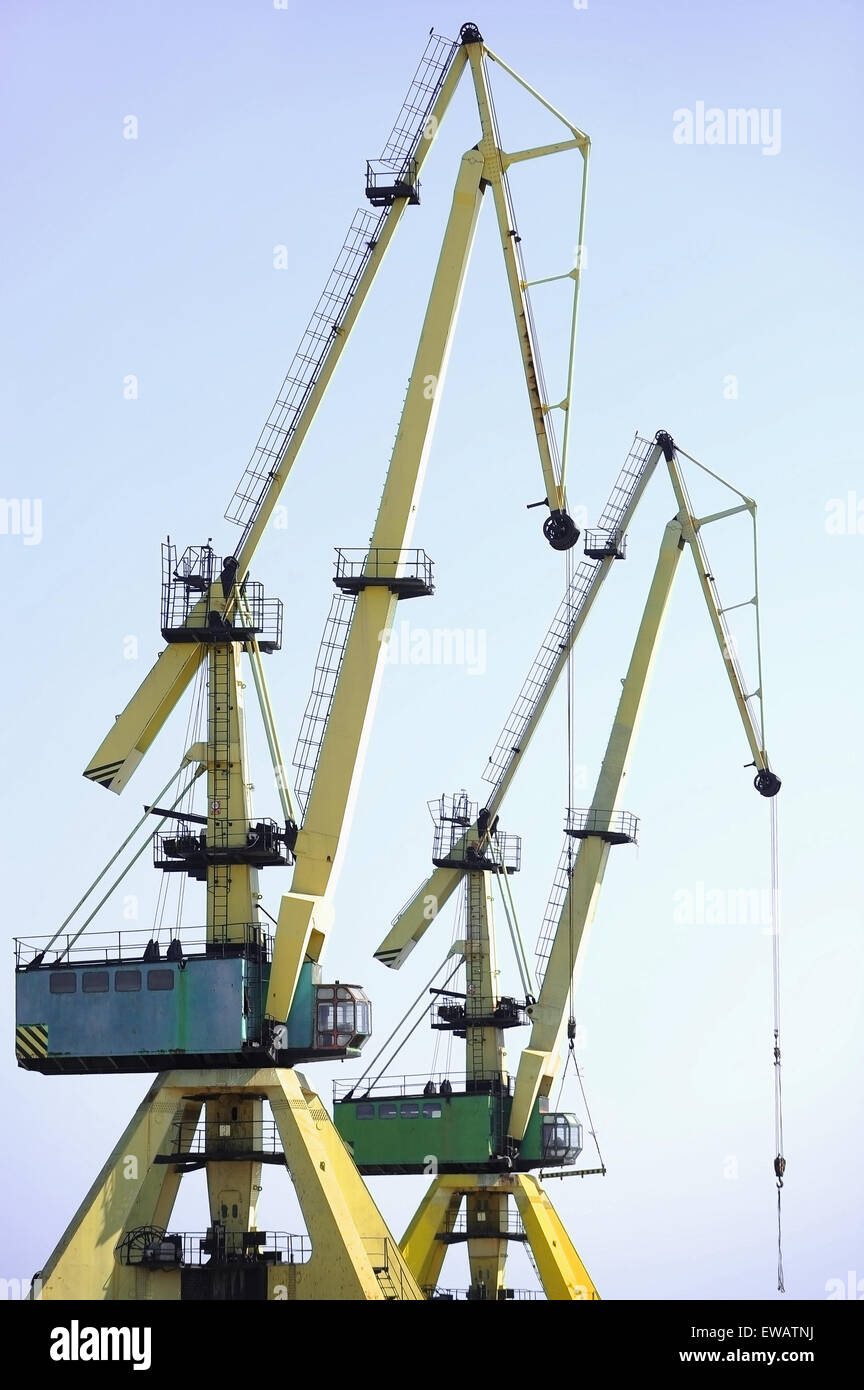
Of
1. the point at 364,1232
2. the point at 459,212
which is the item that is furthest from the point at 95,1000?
the point at 459,212

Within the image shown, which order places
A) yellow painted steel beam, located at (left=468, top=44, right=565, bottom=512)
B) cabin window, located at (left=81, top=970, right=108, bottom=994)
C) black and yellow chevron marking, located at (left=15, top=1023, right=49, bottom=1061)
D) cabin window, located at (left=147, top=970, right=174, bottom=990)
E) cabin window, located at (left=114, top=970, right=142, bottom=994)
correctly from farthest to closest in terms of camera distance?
yellow painted steel beam, located at (left=468, top=44, right=565, bottom=512), black and yellow chevron marking, located at (left=15, top=1023, right=49, bottom=1061), cabin window, located at (left=81, top=970, right=108, bottom=994), cabin window, located at (left=114, top=970, right=142, bottom=994), cabin window, located at (left=147, top=970, right=174, bottom=990)

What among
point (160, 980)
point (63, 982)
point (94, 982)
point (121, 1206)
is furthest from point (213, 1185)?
point (63, 982)

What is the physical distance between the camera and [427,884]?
62688 mm

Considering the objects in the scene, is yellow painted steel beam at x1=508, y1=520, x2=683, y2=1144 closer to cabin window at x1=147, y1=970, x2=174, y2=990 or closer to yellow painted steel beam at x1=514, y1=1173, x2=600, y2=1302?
yellow painted steel beam at x1=514, y1=1173, x2=600, y2=1302

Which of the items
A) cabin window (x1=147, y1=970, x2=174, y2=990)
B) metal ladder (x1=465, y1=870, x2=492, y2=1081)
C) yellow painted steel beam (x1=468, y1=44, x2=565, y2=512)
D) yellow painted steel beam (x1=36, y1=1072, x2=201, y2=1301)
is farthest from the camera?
metal ladder (x1=465, y1=870, x2=492, y2=1081)

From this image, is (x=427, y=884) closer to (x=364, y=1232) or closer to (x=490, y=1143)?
(x=490, y=1143)

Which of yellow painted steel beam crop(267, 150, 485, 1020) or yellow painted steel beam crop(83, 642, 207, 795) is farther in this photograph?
yellow painted steel beam crop(83, 642, 207, 795)

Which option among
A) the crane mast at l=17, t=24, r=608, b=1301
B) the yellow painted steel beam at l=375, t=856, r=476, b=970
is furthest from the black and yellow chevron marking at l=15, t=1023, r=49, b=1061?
the yellow painted steel beam at l=375, t=856, r=476, b=970

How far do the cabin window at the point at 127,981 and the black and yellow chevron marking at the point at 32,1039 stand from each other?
1691mm

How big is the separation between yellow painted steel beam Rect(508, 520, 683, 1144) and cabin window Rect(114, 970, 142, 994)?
61.3 feet

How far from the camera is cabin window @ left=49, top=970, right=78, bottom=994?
144 ft

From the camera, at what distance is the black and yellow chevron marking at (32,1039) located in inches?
1731

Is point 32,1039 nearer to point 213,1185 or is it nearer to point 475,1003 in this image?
point 213,1185

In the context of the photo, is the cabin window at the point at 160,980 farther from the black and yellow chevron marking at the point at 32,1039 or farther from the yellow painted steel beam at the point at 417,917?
the yellow painted steel beam at the point at 417,917
